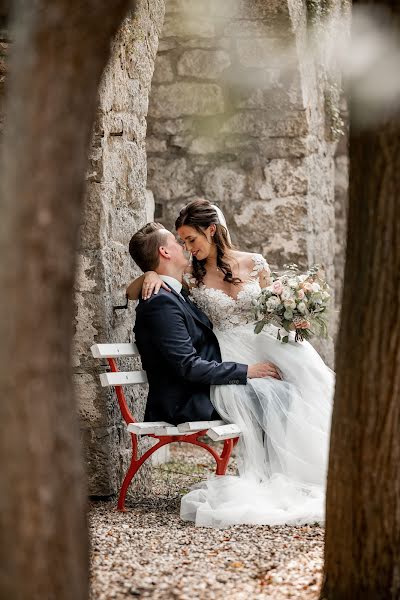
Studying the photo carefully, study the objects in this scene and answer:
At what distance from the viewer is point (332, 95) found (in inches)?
310

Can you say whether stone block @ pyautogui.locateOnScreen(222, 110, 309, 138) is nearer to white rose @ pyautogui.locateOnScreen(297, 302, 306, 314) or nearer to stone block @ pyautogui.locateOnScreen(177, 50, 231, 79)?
stone block @ pyautogui.locateOnScreen(177, 50, 231, 79)

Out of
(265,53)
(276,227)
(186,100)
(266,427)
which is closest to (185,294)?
(266,427)

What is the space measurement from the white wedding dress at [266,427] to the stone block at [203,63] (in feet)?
7.46

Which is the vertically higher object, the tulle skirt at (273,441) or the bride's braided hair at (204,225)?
the bride's braided hair at (204,225)

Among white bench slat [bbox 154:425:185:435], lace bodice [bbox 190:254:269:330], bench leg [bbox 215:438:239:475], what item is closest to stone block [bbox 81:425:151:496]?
white bench slat [bbox 154:425:185:435]

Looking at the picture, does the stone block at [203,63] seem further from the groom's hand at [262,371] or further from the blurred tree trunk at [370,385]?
the blurred tree trunk at [370,385]

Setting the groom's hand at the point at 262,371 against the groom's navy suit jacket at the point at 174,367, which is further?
the groom's hand at the point at 262,371

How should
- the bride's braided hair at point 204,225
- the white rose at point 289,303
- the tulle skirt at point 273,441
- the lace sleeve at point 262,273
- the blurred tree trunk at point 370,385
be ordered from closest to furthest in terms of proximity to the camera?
the blurred tree trunk at point 370,385 → the tulle skirt at point 273,441 → the white rose at point 289,303 → the bride's braided hair at point 204,225 → the lace sleeve at point 262,273

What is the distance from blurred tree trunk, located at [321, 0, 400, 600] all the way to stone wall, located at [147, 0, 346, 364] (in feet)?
14.0

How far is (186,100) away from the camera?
732 cm

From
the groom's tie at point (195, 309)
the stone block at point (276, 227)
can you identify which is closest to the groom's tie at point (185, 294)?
the groom's tie at point (195, 309)

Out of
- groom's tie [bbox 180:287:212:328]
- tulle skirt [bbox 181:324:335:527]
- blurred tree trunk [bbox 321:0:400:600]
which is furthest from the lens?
groom's tie [bbox 180:287:212:328]

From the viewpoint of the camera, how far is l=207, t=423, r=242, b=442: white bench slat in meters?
4.68

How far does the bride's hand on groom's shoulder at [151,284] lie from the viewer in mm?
4895
